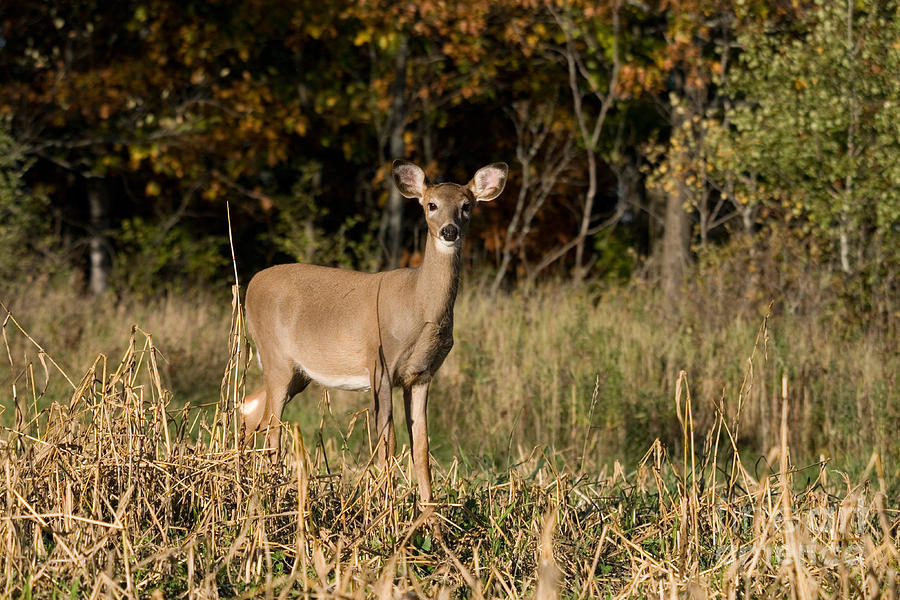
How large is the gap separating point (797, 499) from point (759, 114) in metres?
6.35

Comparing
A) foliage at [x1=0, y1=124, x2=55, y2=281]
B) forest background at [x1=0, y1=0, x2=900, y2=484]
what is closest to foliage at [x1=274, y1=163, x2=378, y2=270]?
forest background at [x1=0, y1=0, x2=900, y2=484]

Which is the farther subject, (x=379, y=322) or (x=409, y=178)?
(x=409, y=178)

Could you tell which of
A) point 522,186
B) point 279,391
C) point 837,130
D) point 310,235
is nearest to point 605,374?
point 279,391

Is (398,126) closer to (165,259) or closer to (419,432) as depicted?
(165,259)

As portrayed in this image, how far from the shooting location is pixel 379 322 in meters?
5.48

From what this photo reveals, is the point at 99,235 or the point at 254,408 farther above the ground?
the point at 254,408

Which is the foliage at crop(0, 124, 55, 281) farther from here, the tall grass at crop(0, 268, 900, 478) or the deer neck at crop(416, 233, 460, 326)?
the deer neck at crop(416, 233, 460, 326)

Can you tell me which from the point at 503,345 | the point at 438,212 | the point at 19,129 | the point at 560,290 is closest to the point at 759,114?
the point at 560,290

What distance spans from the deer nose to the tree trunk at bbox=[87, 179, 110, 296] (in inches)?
465

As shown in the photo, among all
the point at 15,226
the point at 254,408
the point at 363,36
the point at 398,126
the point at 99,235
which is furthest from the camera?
the point at 99,235

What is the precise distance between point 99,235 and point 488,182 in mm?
11702

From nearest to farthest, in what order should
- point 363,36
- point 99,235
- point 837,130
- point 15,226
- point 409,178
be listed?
1. point 409,178
2. point 837,130
3. point 15,226
4. point 363,36
5. point 99,235

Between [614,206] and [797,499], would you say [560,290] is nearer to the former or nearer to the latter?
[797,499]

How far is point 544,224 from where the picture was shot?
61.3ft
